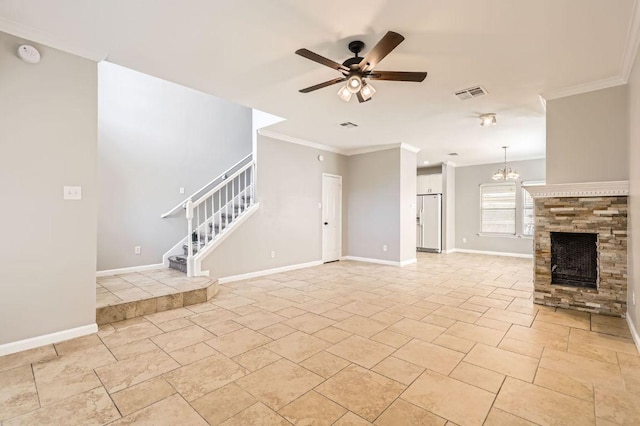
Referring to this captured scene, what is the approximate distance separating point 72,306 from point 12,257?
0.64 meters

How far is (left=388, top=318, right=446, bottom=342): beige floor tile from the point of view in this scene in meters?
2.88

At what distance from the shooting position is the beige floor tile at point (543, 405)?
1717 millimetres

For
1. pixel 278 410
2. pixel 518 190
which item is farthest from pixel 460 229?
pixel 278 410

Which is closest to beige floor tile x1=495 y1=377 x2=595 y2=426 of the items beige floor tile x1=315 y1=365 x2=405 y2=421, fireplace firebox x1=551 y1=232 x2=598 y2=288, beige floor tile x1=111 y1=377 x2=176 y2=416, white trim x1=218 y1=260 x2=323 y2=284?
beige floor tile x1=315 y1=365 x2=405 y2=421

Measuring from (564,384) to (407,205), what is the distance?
4937mm

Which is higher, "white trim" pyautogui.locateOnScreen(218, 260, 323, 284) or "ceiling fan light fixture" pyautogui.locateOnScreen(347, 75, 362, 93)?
"ceiling fan light fixture" pyautogui.locateOnScreen(347, 75, 362, 93)

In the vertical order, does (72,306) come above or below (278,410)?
above

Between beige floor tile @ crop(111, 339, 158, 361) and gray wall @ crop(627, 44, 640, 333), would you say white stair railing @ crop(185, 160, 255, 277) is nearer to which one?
beige floor tile @ crop(111, 339, 158, 361)

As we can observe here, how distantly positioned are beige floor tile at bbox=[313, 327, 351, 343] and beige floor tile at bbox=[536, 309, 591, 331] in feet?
7.36

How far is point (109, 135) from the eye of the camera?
15.4 ft

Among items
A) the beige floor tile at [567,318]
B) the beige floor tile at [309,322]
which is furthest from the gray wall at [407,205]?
the beige floor tile at [309,322]

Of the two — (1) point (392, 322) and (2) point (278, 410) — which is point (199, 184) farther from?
(2) point (278, 410)

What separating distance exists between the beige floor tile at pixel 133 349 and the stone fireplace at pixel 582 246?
4.48m

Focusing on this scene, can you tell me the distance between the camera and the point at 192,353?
99.7 inches
